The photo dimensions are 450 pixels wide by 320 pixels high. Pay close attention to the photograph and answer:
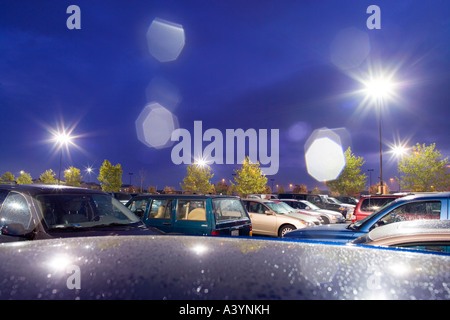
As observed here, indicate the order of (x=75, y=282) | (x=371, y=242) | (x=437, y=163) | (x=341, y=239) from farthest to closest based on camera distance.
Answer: (x=437, y=163) → (x=341, y=239) → (x=371, y=242) → (x=75, y=282)

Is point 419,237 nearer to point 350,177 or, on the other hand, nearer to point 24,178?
point 350,177

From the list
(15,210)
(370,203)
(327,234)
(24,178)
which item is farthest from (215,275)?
(24,178)

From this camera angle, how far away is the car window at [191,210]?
7562mm

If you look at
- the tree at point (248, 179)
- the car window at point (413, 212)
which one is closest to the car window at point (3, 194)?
the car window at point (413, 212)

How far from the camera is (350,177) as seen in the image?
51.7 metres

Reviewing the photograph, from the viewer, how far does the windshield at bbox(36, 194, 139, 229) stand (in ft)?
15.8

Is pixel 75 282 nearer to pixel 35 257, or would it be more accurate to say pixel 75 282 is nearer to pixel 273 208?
pixel 35 257

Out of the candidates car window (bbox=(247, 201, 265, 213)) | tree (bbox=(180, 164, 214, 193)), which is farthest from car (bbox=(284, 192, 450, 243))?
tree (bbox=(180, 164, 214, 193))

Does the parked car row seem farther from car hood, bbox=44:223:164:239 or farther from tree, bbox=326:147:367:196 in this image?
tree, bbox=326:147:367:196

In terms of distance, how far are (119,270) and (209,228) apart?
5.86m

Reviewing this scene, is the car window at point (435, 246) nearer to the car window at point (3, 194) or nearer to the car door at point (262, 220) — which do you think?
the car window at point (3, 194)

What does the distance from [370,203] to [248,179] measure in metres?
43.5
